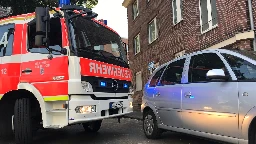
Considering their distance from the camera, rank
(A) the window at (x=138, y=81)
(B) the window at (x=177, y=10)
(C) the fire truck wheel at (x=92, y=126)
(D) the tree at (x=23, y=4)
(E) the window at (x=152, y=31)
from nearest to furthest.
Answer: (C) the fire truck wheel at (x=92, y=126), (D) the tree at (x=23, y=4), (B) the window at (x=177, y=10), (E) the window at (x=152, y=31), (A) the window at (x=138, y=81)

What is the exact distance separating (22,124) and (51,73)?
112 centimetres

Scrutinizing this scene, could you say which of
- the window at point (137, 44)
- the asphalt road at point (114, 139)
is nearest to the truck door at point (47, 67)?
the asphalt road at point (114, 139)

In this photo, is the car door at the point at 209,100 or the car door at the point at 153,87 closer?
the car door at the point at 209,100

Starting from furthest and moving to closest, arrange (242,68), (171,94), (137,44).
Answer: (137,44) < (171,94) < (242,68)

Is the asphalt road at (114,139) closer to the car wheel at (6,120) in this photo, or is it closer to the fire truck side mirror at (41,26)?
the car wheel at (6,120)

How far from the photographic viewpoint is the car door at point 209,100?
4574 mm

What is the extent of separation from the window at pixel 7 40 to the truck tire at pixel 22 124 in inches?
48.9

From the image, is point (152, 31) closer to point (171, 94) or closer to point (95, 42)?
point (95, 42)

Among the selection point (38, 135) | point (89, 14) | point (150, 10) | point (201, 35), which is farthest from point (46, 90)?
point (150, 10)

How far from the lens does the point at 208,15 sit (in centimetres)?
1238

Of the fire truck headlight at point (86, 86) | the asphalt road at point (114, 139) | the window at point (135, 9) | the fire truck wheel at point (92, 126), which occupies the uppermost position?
the window at point (135, 9)

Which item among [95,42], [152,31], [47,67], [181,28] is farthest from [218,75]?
[152,31]

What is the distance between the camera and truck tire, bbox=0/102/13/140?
599 cm

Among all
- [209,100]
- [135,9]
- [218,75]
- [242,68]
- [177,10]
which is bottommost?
[209,100]
